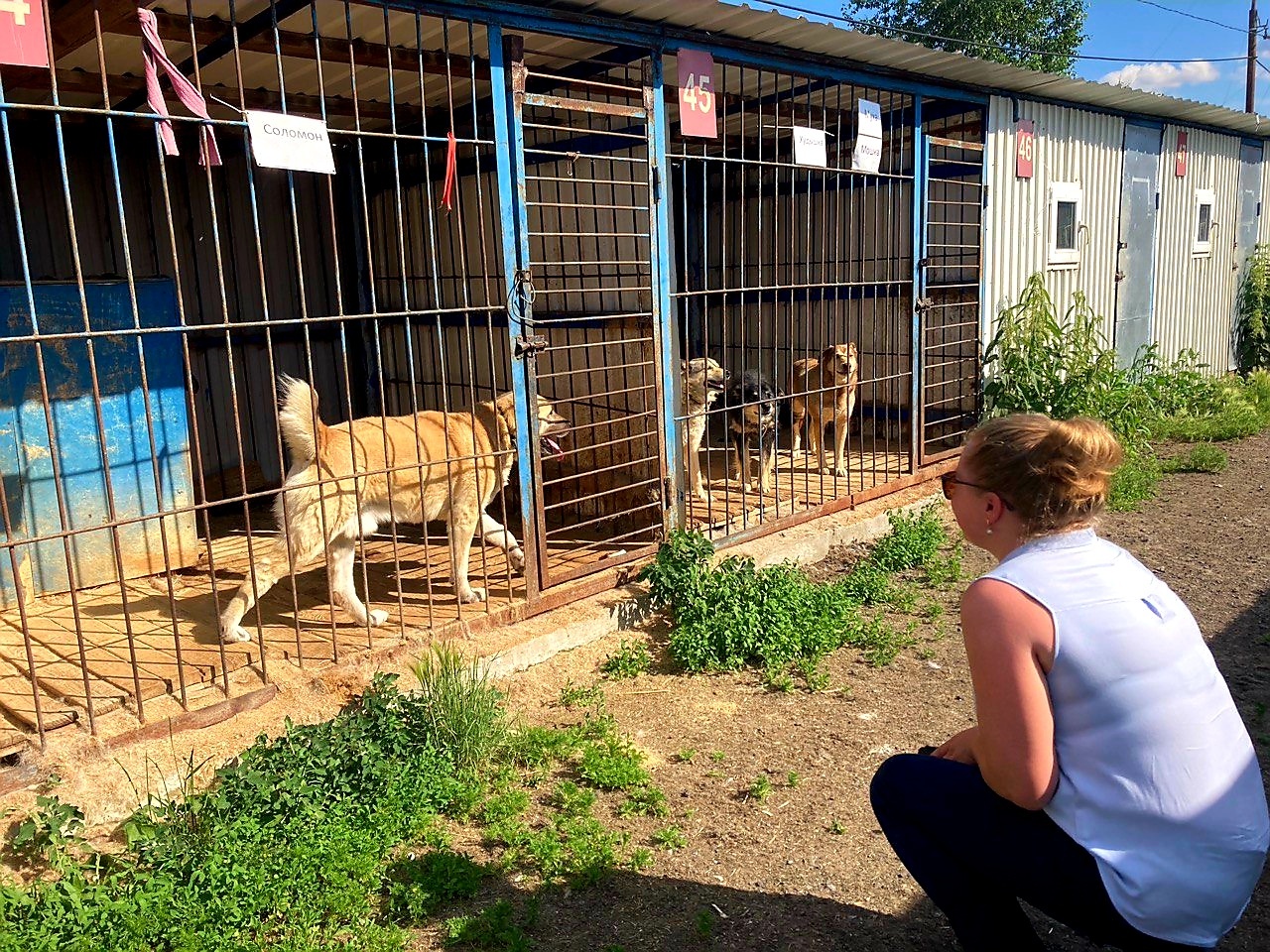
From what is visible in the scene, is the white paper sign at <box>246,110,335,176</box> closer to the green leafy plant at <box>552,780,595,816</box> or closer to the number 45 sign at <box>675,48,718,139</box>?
the number 45 sign at <box>675,48,718,139</box>

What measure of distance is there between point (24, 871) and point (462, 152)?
20.1 feet

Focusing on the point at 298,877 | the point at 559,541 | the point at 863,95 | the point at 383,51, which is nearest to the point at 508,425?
the point at 559,541

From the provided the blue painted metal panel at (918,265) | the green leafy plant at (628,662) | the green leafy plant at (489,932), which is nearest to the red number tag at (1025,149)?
the blue painted metal panel at (918,265)

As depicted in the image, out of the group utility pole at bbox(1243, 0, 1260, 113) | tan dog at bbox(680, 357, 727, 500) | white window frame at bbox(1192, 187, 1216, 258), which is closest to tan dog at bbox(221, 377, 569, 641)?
tan dog at bbox(680, 357, 727, 500)

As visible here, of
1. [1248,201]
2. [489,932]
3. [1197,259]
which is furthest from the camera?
[1248,201]

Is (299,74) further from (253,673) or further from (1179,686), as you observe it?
(1179,686)

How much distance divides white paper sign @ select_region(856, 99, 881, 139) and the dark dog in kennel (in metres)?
2.01

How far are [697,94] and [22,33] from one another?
11.5 feet

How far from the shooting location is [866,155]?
679 cm

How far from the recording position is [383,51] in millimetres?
5793

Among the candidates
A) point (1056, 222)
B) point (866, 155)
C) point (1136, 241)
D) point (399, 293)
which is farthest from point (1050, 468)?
point (1136, 241)

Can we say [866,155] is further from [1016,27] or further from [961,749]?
[1016,27]

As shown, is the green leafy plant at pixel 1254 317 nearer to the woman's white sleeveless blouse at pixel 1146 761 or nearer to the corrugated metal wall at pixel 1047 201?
the corrugated metal wall at pixel 1047 201

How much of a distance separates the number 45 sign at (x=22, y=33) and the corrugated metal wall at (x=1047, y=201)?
733 centimetres
